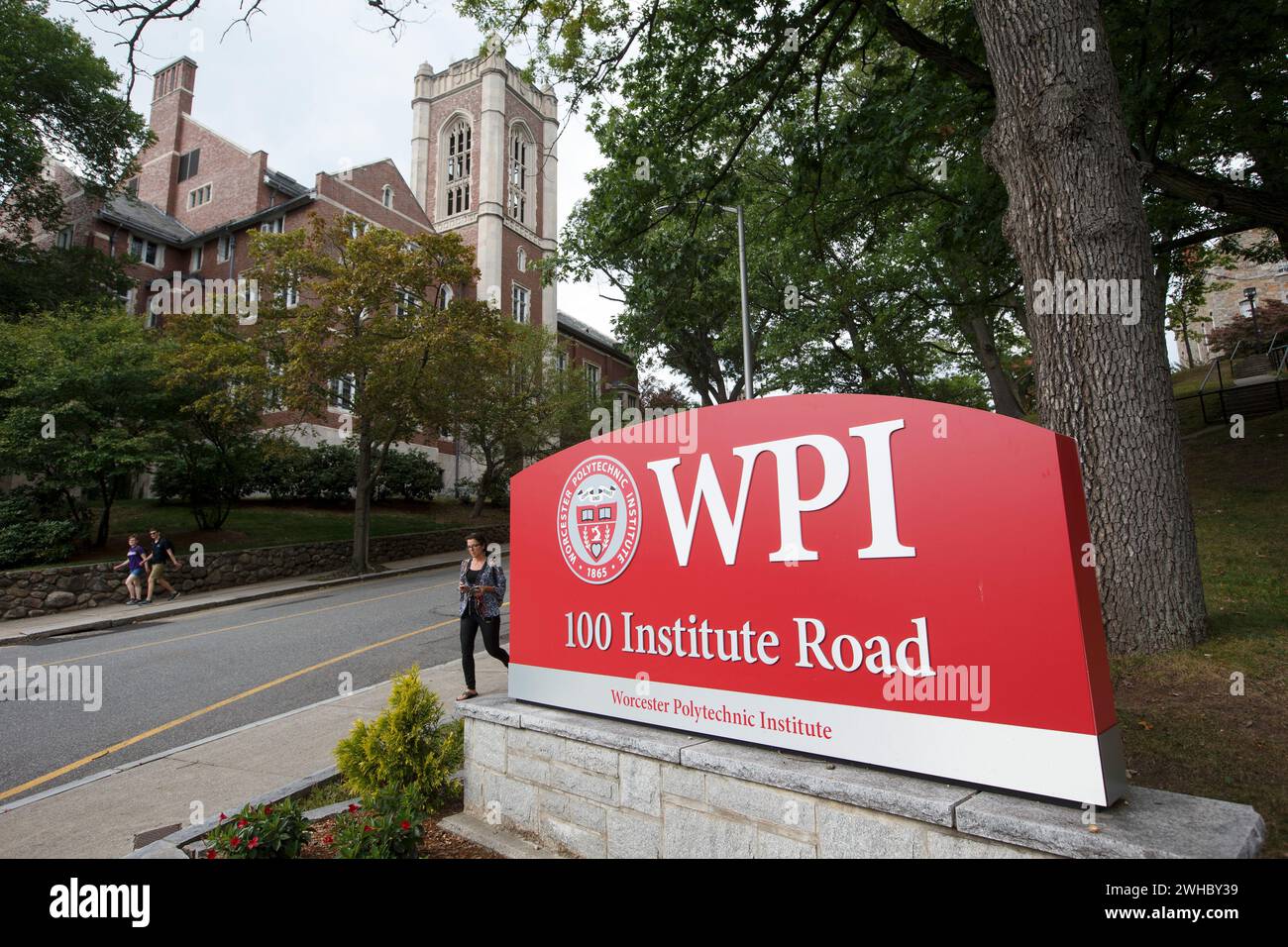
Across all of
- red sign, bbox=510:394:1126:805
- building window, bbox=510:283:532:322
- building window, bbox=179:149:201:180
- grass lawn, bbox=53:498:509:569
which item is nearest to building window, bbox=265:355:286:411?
grass lawn, bbox=53:498:509:569

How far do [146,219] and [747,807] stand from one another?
48348 millimetres

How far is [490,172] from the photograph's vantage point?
141 feet

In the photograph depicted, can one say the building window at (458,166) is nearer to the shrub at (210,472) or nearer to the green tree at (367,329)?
the green tree at (367,329)

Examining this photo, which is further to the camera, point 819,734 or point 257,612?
point 257,612

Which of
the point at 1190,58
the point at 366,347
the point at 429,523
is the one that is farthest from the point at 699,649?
the point at 429,523

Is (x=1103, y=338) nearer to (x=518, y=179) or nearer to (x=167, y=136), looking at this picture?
(x=518, y=179)

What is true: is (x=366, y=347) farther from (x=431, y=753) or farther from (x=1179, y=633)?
(x=1179, y=633)

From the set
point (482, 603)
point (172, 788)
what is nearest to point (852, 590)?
point (482, 603)

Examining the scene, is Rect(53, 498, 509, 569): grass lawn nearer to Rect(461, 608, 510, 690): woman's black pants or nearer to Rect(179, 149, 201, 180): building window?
Rect(461, 608, 510, 690): woman's black pants

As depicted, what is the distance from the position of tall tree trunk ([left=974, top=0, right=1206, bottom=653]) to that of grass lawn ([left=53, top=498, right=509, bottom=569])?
67.4 ft

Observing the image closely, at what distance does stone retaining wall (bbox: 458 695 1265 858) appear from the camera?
2.21 metres

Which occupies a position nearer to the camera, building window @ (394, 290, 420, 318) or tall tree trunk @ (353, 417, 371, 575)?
building window @ (394, 290, 420, 318)

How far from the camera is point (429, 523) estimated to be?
28.7 metres
